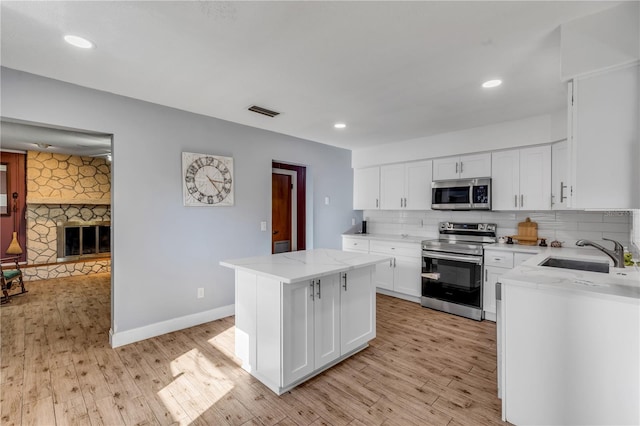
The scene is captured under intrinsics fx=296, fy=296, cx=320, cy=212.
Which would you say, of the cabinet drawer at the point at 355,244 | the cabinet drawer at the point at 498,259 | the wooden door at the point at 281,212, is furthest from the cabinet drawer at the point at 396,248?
the wooden door at the point at 281,212

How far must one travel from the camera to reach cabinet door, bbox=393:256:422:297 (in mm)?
4188

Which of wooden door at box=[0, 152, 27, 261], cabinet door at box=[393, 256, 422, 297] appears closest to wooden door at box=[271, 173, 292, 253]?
cabinet door at box=[393, 256, 422, 297]

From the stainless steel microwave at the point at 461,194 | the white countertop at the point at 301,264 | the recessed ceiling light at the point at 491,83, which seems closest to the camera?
the white countertop at the point at 301,264

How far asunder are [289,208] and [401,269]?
1.98m

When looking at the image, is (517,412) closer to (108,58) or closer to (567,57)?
(567,57)

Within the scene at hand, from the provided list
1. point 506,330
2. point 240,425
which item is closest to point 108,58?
point 240,425

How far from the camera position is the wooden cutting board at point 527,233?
12.2ft

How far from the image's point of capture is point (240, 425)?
5.97 feet

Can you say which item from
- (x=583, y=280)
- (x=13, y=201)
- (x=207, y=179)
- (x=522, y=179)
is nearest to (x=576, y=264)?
(x=522, y=179)

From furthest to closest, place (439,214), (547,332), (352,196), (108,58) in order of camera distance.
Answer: (352,196), (439,214), (108,58), (547,332)

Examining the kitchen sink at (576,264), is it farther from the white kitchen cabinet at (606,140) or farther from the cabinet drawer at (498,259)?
the white kitchen cabinet at (606,140)

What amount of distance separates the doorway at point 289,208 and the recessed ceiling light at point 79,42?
2815 millimetres

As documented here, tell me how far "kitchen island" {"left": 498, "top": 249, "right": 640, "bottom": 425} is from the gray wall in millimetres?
2978

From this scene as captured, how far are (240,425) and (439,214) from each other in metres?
Answer: 3.86
